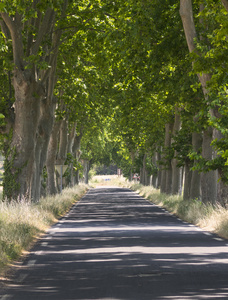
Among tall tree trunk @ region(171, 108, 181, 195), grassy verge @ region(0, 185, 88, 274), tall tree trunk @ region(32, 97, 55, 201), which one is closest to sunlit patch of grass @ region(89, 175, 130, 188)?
tall tree trunk @ region(171, 108, 181, 195)

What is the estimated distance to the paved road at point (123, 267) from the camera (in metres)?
8.97

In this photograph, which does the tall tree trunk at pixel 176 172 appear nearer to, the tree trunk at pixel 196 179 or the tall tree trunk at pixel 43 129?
the tree trunk at pixel 196 179

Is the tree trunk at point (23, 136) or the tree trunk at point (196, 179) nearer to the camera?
the tree trunk at point (23, 136)

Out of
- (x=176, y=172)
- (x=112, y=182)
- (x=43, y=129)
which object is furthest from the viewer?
(x=112, y=182)

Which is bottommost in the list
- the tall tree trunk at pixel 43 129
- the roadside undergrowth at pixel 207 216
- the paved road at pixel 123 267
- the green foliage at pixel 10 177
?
the paved road at pixel 123 267

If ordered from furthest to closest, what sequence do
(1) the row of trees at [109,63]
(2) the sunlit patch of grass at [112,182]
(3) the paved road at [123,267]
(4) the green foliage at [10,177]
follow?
(2) the sunlit patch of grass at [112,182], (4) the green foliage at [10,177], (1) the row of trees at [109,63], (3) the paved road at [123,267]

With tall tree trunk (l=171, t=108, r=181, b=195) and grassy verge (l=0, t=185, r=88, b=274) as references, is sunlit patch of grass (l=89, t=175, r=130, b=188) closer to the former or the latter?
tall tree trunk (l=171, t=108, r=181, b=195)

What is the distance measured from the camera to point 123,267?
37.7ft

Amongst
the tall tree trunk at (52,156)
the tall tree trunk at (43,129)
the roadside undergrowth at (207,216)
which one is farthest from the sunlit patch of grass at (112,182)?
the roadside undergrowth at (207,216)

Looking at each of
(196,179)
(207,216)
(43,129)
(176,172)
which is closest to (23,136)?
(43,129)

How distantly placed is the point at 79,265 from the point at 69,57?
1844 cm

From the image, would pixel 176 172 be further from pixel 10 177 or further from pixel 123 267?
pixel 123 267

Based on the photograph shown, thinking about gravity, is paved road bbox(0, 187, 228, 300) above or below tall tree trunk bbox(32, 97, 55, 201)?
below

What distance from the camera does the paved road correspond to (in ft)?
29.4
